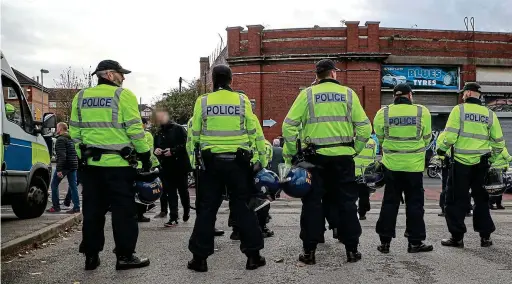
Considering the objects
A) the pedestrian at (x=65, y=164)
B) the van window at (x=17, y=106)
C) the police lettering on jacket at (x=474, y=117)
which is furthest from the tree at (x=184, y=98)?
the police lettering on jacket at (x=474, y=117)

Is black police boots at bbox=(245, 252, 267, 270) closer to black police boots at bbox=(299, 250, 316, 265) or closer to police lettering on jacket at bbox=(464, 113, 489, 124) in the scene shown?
black police boots at bbox=(299, 250, 316, 265)

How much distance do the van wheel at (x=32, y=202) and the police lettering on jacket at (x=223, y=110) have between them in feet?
16.0

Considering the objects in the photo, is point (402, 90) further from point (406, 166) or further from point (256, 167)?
point (256, 167)

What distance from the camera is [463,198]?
22.2 feet

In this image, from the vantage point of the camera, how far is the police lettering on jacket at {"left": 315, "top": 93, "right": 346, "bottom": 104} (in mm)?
5824

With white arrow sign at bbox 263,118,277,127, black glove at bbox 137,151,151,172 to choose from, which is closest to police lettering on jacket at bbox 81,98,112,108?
black glove at bbox 137,151,151,172

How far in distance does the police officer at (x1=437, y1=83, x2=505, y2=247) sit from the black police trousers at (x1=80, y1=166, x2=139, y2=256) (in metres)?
3.92

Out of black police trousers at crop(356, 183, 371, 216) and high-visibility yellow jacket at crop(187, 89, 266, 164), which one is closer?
high-visibility yellow jacket at crop(187, 89, 266, 164)

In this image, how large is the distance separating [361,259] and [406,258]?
1.72 ft

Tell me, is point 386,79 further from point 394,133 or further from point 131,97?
point 131,97

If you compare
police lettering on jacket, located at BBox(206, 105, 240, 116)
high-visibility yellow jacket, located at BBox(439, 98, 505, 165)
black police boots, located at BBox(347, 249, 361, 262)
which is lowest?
black police boots, located at BBox(347, 249, 361, 262)

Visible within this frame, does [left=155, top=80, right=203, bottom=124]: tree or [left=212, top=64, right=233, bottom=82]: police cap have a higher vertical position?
[left=155, top=80, right=203, bottom=124]: tree

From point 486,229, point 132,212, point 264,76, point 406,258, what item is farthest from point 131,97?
point 264,76

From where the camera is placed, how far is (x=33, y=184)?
31.1 feet
